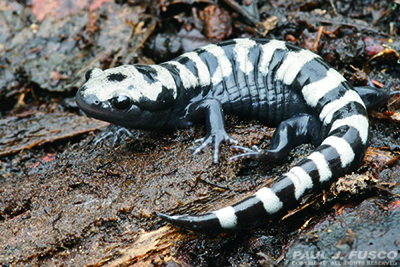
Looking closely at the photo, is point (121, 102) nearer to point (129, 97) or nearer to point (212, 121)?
point (129, 97)

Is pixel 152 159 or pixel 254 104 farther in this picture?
pixel 254 104

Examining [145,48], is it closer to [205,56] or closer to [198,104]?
[205,56]

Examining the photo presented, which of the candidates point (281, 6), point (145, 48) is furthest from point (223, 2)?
point (145, 48)

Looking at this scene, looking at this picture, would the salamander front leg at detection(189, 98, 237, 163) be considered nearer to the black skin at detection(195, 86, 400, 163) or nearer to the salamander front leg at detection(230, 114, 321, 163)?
the black skin at detection(195, 86, 400, 163)

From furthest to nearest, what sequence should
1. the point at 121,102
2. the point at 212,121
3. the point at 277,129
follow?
the point at 212,121 → the point at 277,129 → the point at 121,102

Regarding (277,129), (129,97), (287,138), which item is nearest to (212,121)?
(277,129)
